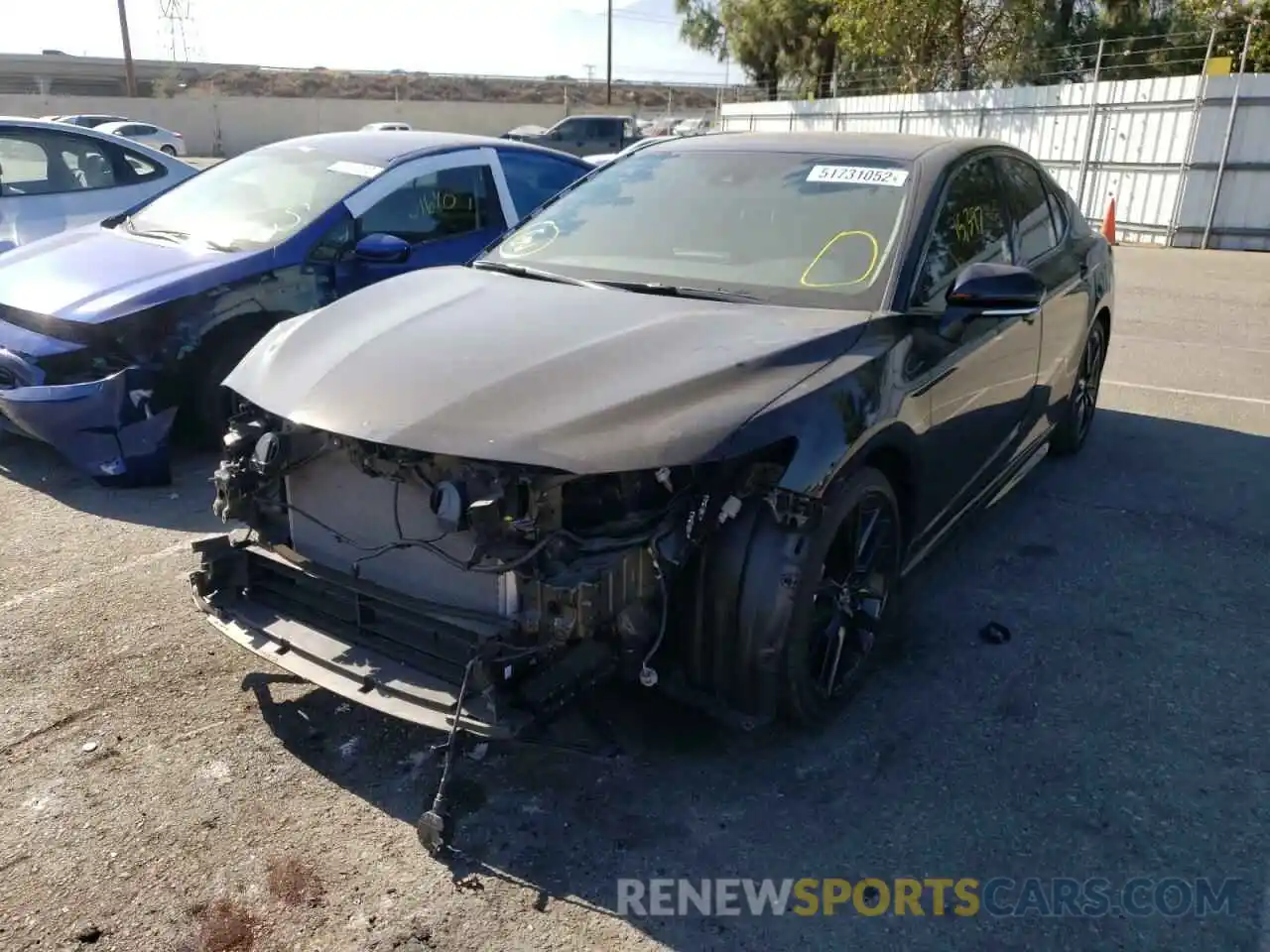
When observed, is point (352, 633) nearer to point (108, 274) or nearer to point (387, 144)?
point (108, 274)

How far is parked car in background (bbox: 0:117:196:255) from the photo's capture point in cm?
775

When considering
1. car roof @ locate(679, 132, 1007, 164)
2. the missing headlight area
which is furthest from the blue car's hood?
car roof @ locate(679, 132, 1007, 164)

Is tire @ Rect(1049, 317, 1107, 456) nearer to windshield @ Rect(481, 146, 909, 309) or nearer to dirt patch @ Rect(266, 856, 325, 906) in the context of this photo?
windshield @ Rect(481, 146, 909, 309)

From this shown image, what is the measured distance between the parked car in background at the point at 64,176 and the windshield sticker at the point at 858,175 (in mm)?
5694

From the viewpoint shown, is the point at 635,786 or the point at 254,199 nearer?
the point at 635,786

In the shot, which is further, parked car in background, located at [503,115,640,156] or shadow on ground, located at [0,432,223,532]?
parked car in background, located at [503,115,640,156]

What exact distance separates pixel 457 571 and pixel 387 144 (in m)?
4.36

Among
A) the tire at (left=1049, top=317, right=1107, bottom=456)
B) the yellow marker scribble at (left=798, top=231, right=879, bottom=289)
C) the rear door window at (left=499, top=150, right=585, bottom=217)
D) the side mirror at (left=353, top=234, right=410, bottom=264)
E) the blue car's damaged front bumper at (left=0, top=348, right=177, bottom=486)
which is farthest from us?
the rear door window at (left=499, top=150, right=585, bottom=217)

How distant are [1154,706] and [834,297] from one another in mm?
1722

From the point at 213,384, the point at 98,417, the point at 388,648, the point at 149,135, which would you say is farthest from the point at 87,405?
the point at 149,135

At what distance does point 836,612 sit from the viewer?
3168mm

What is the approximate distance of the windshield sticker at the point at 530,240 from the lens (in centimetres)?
411

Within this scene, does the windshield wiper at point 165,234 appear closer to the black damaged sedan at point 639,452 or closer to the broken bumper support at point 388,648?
the black damaged sedan at point 639,452

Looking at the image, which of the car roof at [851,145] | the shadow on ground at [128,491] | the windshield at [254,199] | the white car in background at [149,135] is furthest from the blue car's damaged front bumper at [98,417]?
the white car in background at [149,135]
